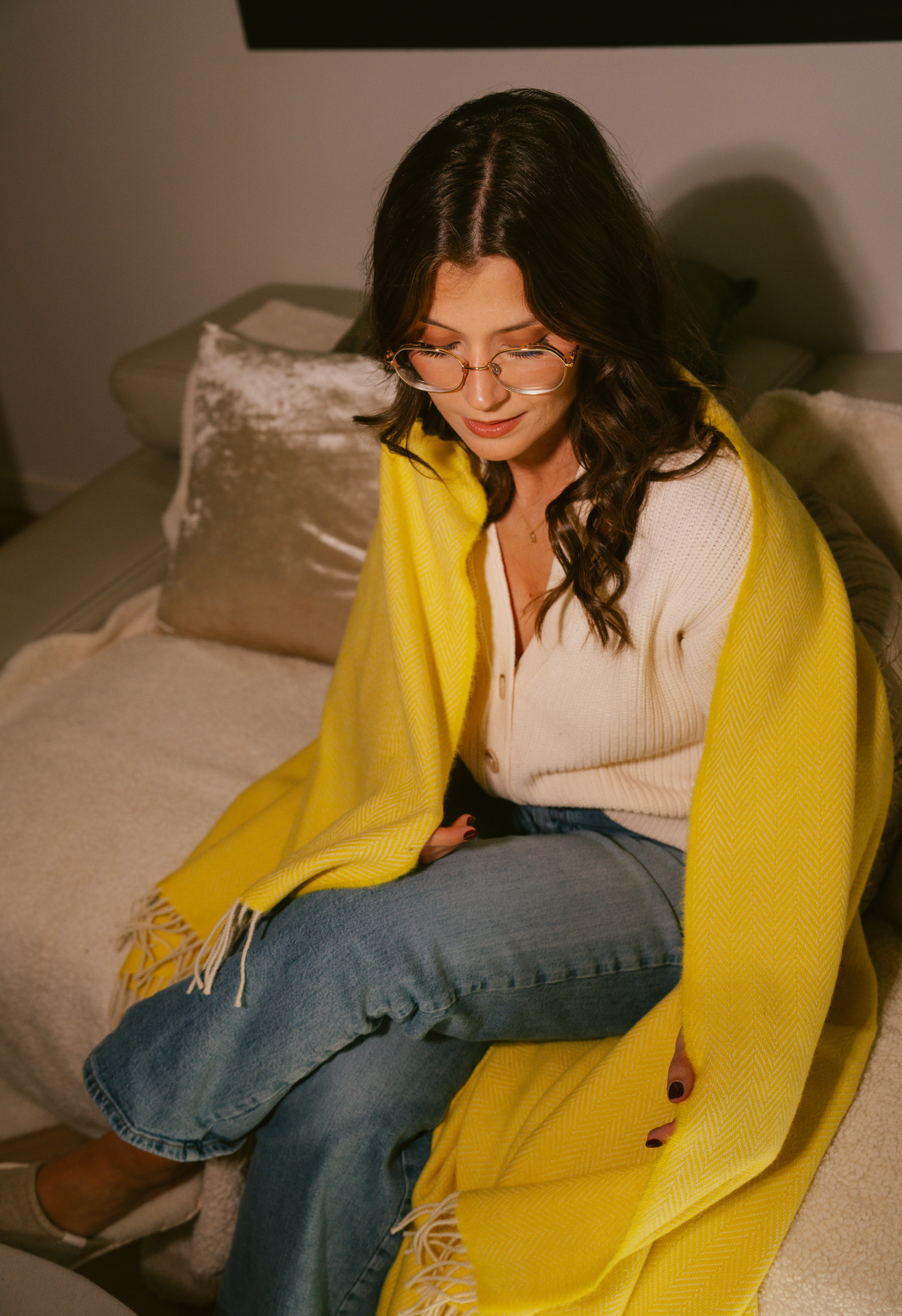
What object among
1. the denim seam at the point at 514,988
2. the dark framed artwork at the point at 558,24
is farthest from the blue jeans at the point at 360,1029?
the dark framed artwork at the point at 558,24

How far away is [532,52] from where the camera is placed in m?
1.64

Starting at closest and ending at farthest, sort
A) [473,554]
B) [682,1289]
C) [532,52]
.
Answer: [682,1289] < [473,554] < [532,52]

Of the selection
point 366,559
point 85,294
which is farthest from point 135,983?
point 85,294

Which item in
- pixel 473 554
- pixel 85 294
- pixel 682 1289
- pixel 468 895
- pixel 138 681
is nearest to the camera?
pixel 682 1289

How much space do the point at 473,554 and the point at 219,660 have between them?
1.96ft

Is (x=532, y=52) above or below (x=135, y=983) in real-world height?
above

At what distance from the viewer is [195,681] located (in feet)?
5.01

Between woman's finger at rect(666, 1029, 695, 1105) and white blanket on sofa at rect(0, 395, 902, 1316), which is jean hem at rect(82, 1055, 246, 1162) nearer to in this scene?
white blanket on sofa at rect(0, 395, 902, 1316)

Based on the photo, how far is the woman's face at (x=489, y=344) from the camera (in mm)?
846

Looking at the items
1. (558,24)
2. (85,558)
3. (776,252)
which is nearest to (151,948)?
(85,558)

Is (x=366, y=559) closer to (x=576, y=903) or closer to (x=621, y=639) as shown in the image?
(x=621, y=639)

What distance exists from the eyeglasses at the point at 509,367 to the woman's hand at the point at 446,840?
17.4 inches

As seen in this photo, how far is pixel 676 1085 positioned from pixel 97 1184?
2.15 ft

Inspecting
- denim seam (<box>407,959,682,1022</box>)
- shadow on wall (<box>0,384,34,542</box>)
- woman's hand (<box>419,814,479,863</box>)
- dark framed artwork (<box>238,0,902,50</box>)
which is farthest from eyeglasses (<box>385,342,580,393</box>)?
shadow on wall (<box>0,384,34,542</box>)
